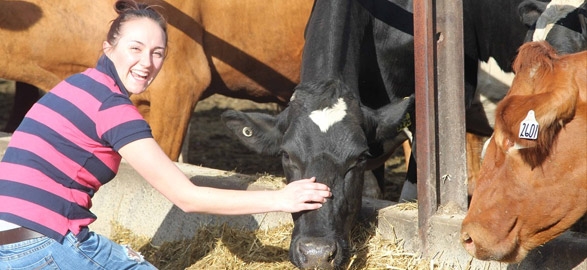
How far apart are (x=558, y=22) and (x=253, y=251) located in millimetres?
2067

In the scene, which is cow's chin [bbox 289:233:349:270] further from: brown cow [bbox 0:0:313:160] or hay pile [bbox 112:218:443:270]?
brown cow [bbox 0:0:313:160]

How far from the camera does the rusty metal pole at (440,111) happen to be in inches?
191

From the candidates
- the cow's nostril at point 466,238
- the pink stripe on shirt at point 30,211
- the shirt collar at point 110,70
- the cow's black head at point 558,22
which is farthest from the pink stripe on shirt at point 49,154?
the cow's black head at point 558,22

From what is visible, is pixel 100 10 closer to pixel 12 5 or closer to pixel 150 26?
pixel 12 5

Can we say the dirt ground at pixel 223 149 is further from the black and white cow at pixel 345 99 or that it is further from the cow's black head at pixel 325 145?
the cow's black head at pixel 325 145

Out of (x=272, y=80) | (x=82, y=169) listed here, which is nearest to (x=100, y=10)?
(x=272, y=80)

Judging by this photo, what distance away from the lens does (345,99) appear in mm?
5152

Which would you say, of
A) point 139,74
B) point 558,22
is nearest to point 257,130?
point 139,74

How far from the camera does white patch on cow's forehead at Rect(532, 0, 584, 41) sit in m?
5.52

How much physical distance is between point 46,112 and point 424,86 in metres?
1.91

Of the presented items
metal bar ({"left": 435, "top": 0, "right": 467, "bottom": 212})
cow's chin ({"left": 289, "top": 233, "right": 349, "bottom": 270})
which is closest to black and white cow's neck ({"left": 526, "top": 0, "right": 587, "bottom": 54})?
metal bar ({"left": 435, "top": 0, "right": 467, "bottom": 212})

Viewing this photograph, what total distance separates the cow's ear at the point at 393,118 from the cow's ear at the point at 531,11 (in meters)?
0.95

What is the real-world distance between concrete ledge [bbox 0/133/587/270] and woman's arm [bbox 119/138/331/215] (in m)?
1.27

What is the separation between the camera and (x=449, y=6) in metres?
4.86
